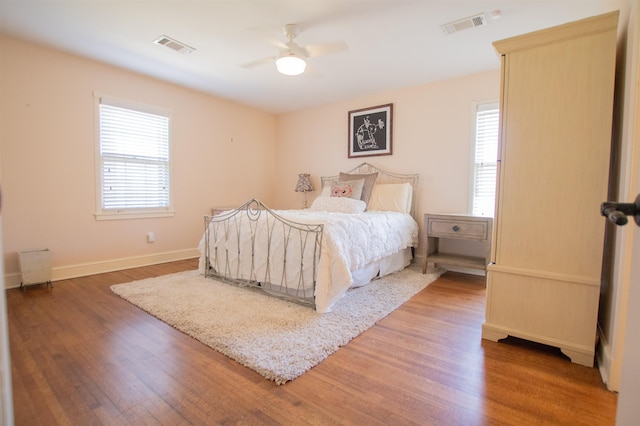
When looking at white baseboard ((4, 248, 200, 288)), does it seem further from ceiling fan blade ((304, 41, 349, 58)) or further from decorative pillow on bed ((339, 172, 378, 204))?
ceiling fan blade ((304, 41, 349, 58))

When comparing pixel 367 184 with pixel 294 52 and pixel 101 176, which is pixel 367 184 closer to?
pixel 294 52

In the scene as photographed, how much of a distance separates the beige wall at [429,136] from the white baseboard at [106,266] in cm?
259

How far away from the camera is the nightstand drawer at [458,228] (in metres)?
3.35

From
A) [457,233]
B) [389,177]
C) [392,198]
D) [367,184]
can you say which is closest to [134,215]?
[367,184]

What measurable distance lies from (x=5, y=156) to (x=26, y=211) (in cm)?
56

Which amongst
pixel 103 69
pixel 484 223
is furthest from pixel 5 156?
pixel 484 223

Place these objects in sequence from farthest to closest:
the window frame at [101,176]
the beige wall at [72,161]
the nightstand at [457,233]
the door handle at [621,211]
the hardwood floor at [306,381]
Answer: the window frame at [101,176] → the nightstand at [457,233] → the beige wall at [72,161] → the hardwood floor at [306,381] → the door handle at [621,211]

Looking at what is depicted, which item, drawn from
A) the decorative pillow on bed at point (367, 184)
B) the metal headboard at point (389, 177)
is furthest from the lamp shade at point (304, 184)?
the decorative pillow on bed at point (367, 184)

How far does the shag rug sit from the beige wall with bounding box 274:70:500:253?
52.9 inches

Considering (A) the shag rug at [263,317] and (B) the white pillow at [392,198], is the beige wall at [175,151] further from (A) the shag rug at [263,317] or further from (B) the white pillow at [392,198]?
(A) the shag rug at [263,317]

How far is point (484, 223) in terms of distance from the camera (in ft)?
10.9

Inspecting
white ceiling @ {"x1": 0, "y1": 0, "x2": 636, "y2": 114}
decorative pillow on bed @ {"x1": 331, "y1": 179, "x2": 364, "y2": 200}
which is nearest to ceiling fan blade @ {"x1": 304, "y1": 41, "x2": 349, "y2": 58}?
white ceiling @ {"x1": 0, "y1": 0, "x2": 636, "y2": 114}

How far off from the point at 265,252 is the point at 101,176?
2373mm

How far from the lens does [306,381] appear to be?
5.41 feet
